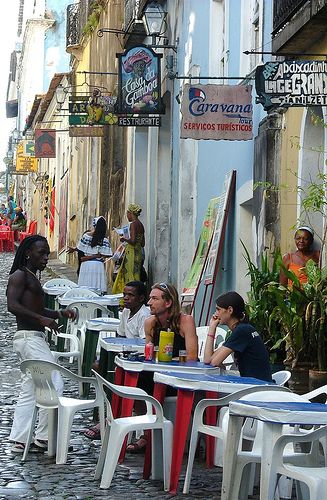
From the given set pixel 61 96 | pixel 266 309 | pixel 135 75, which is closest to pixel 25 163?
pixel 61 96

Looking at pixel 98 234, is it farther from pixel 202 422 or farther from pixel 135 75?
pixel 202 422

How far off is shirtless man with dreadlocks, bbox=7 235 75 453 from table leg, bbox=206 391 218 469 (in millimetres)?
1433

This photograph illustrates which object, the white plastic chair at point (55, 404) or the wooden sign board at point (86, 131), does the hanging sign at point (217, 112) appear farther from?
the wooden sign board at point (86, 131)

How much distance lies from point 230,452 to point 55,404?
2574 millimetres

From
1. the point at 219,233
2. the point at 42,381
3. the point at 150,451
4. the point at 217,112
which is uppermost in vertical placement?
the point at 217,112

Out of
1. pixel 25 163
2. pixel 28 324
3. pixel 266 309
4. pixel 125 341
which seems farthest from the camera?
pixel 25 163

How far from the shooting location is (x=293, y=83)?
11.3m

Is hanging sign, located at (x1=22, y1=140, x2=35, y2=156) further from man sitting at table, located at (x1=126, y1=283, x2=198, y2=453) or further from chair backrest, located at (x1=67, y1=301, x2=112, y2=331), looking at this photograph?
man sitting at table, located at (x1=126, y1=283, x2=198, y2=453)

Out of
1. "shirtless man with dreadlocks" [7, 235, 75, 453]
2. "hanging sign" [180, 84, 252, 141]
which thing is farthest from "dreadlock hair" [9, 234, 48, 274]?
"hanging sign" [180, 84, 252, 141]

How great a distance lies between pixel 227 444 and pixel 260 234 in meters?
7.21

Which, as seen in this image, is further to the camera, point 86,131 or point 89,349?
point 86,131

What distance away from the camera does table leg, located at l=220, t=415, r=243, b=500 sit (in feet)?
26.3

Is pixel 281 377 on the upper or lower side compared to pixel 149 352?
lower

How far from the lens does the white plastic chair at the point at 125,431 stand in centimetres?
901
